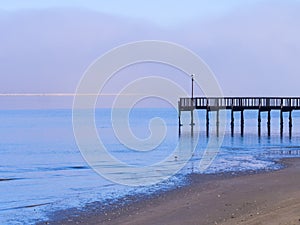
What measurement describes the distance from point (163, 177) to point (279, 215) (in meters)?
12.1

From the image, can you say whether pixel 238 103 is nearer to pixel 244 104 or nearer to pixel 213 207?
pixel 244 104

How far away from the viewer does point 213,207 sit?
14.1 m

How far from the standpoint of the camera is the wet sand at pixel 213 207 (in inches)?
469

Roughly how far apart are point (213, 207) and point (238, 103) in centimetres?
4545

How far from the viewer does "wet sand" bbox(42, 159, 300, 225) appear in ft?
39.1

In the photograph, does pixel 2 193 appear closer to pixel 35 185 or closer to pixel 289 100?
pixel 35 185

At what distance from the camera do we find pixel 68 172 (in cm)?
2686

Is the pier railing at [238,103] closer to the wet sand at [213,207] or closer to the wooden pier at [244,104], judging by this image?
the wooden pier at [244,104]

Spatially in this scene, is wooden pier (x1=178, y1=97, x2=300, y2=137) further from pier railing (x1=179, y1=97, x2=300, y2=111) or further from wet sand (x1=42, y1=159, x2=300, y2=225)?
wet sand (x1=42, y1=159, x2=300, y2=225)

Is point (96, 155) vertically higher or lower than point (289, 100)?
lower

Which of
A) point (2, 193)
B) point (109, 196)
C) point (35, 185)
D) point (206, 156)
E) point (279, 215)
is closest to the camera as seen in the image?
point (279, 215)

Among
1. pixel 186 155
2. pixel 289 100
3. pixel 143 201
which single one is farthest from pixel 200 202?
pixel 289 100

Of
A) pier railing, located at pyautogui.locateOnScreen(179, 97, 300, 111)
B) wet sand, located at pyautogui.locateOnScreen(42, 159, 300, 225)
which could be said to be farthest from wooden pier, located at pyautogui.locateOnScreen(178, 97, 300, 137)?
wet sand, located at pyautogui.locateOnScreen(42, 159, 300, 225)

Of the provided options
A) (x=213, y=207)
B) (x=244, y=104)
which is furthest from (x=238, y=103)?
(x=213, y=207)
